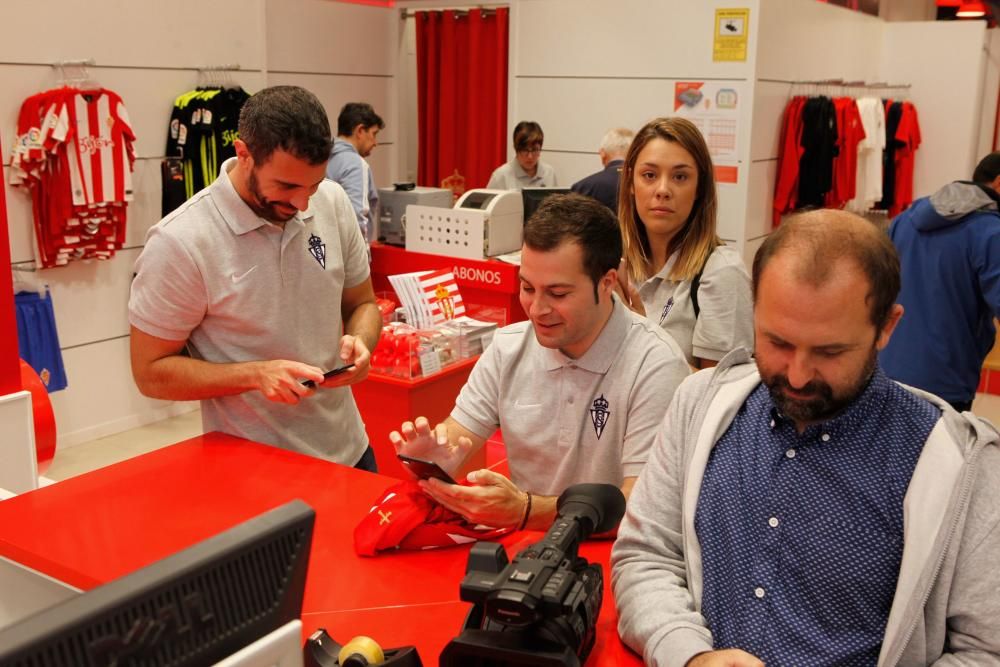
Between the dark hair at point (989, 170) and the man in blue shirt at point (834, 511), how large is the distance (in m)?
3.15

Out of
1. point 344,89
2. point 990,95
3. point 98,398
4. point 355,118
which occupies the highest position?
point 990,95

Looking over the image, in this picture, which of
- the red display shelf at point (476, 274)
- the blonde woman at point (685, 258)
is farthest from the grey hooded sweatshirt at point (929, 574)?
the red display shelf at point (476, 274)

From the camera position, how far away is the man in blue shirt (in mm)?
1319

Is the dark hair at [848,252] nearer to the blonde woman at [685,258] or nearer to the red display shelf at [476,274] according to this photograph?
the blonde woman at [685,258]

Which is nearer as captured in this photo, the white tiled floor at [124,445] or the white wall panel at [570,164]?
the white tiled floor at [124,445]

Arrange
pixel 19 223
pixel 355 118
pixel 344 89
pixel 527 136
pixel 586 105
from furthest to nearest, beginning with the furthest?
pixel 344 89 → pixel 586 105 → pixel 527 136 → pixel 355 118 → pixel 19 223

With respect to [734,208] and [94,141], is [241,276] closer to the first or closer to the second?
[94,141]

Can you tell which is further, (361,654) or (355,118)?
(355,118)

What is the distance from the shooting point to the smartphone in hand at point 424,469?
5.89 ft

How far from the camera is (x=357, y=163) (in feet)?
20.0

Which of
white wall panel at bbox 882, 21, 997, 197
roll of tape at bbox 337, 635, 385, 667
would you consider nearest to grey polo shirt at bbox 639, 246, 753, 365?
roll of tape at bbox 337, 635, 385, 667

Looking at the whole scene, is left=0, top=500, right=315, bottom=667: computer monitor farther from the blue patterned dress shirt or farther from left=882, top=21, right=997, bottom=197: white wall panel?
left=882, top=21, right=997, bottom=197: white wall panel

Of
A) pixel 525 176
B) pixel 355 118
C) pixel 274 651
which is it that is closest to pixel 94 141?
pixel 355 118

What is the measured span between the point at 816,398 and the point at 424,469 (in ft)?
2.51
